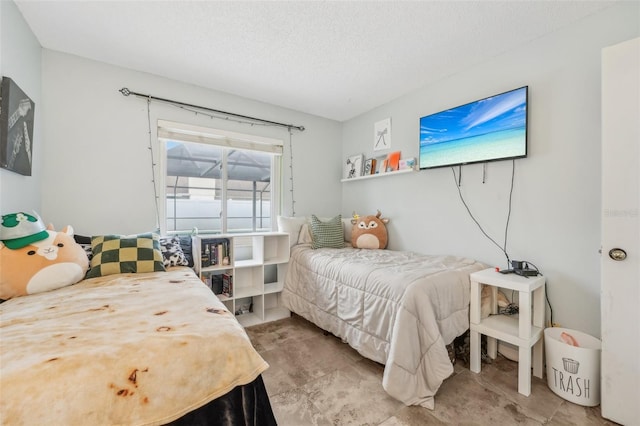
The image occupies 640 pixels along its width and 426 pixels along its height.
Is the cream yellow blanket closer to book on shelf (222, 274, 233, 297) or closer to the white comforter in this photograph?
the white comforter

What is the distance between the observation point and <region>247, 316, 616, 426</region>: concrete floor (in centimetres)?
145

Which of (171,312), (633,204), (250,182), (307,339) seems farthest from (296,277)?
A: (633,204)

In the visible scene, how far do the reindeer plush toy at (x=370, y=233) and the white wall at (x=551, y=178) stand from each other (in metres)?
0.53

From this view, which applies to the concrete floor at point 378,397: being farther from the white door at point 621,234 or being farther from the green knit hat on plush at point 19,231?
the green knit hat on plush at point 19,231

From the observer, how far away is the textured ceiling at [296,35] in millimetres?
1708

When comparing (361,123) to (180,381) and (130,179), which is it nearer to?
(130,179)

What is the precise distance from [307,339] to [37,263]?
1892 mm

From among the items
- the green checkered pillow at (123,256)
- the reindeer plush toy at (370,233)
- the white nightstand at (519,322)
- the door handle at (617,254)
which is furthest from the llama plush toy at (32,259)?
the door handle at (617,254)

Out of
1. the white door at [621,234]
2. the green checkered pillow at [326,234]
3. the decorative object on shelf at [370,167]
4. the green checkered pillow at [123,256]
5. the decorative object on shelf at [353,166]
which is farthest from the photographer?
the decorative object on shelf at [353,166]

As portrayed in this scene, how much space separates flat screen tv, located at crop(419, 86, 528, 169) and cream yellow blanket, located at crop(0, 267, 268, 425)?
2215mm

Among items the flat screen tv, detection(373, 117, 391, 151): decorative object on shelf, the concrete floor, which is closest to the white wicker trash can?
the concrete floor

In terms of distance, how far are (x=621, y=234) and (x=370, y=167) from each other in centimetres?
219

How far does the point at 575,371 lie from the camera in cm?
156

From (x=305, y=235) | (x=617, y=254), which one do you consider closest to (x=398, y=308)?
(x=617, y=254)
